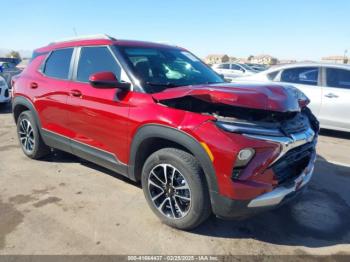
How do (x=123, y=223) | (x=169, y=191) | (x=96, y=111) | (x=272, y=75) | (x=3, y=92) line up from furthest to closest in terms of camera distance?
(x=3, y=92), (x=272, y=75), (x=96, y=111), (x=123, y=223), (x=169, y=191)

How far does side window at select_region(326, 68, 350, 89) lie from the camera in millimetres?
6996

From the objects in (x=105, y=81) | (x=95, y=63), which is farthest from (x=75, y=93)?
(x=105, y=81)

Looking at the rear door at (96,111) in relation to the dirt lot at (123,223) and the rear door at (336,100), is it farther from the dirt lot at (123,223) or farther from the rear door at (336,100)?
the rear door at (336,100)

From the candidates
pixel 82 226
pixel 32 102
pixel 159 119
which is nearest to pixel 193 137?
pixel 159 119

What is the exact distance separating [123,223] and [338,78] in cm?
590

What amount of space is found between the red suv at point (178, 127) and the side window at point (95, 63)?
0.01m

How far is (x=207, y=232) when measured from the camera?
320 cm

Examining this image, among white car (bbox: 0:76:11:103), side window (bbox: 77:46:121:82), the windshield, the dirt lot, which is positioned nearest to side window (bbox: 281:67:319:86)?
the dirt lot

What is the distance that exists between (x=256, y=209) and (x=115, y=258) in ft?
4.16

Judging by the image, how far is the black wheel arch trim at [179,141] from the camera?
2.75 m

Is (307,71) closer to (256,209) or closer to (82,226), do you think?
(256,209)

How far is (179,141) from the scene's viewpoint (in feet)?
9.53

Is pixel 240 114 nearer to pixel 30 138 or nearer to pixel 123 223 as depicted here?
pixel 123 223

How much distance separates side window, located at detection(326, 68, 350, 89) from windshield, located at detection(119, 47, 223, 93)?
3905mm
